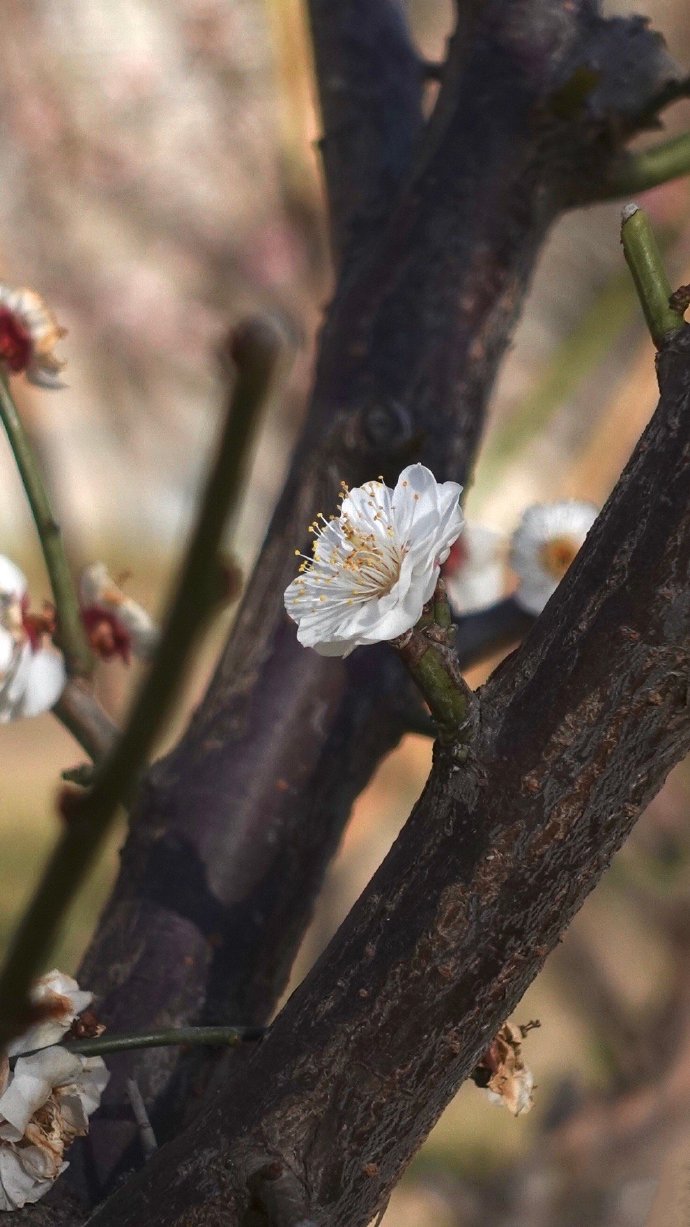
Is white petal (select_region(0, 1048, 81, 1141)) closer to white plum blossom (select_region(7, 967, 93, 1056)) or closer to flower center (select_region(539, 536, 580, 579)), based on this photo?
white plum blossom (select_region(7, 967, 93, 1056))

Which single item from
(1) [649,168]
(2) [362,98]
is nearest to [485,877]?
(1) [649,168]

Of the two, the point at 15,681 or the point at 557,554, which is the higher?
the point at 557,554

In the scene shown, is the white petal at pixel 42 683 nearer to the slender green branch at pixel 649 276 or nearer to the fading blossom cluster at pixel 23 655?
the fading blossom cluster at pixel 23 655

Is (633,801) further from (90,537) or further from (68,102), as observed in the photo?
(68,102)

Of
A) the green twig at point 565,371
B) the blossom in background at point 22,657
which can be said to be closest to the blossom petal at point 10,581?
the blossom in background at point 22,657

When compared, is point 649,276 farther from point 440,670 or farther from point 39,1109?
point 39,1109

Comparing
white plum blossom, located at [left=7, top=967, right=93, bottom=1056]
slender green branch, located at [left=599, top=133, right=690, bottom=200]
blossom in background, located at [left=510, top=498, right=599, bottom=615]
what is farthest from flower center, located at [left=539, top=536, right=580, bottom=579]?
white plum blossom, located at [left=7, top=967, right=93, bottom=1056]

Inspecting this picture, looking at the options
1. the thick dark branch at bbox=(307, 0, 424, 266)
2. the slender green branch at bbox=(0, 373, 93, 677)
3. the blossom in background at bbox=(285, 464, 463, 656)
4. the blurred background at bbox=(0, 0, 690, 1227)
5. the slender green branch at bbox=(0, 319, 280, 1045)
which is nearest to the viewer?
the slender green branch at bbox=(0, 319, 280, 1045)
